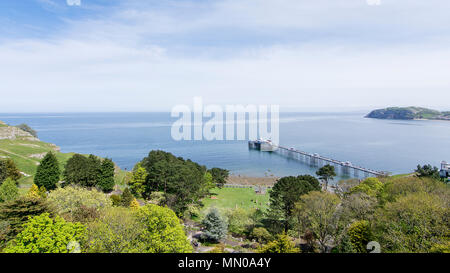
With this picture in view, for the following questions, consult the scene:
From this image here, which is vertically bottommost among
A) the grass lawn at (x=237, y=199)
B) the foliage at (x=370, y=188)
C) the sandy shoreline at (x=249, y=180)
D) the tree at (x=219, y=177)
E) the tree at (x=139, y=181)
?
the sandy shoreline at (x=249, y=180)

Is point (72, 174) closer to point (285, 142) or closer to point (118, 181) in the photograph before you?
point (118, 181)

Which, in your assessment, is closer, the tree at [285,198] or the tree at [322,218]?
the tree at [322,218]

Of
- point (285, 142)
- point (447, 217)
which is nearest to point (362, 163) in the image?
point (285, 142)

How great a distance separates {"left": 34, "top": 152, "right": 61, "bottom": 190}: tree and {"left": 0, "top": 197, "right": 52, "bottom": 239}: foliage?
18.5m

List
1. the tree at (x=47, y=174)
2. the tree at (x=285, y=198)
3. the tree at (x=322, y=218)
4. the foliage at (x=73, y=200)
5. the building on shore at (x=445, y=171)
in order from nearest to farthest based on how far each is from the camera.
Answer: the tree at (x=322, y=218) < the foliage at (x=73, y=200) < the tree at (x=285, y=198) < the tree at (x=47, y=174) < the building on shore at (x=445, y=171)

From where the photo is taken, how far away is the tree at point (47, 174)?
3525 cm

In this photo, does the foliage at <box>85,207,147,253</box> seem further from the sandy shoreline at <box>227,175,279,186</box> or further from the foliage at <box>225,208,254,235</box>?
the sandy shoreline at <box>227,175,279,186</box>

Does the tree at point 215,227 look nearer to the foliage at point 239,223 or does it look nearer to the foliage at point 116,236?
the foliage at point 239,223

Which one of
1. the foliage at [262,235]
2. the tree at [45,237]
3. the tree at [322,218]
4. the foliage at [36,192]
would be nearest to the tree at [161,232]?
the tree at [45,237]

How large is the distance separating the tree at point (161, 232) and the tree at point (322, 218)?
1195cm

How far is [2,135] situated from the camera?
220 ft
